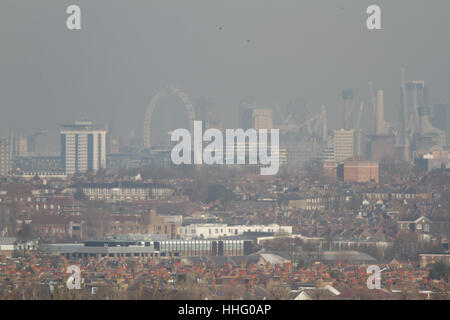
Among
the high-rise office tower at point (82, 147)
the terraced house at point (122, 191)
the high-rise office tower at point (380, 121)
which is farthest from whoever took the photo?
the high-rise office tower at point (380, 121)

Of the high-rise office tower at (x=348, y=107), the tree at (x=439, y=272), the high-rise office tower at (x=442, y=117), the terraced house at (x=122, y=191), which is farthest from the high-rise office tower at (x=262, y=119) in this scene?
the tree at (x=439, y=272)

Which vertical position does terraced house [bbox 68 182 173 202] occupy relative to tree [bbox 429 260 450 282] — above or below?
above

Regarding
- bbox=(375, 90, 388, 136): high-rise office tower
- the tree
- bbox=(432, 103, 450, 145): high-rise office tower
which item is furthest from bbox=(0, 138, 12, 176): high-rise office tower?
the tree

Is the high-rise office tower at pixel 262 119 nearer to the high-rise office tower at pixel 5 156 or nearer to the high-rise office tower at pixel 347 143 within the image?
the high-rise office tower at pixel 347 143

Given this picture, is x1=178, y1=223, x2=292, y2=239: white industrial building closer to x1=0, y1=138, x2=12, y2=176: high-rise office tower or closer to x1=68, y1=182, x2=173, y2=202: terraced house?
x1=68, y1=182, x2=173, y2=202: terraced house

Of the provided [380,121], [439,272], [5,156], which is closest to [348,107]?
[380,121]

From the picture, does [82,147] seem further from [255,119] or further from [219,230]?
[219,230]
